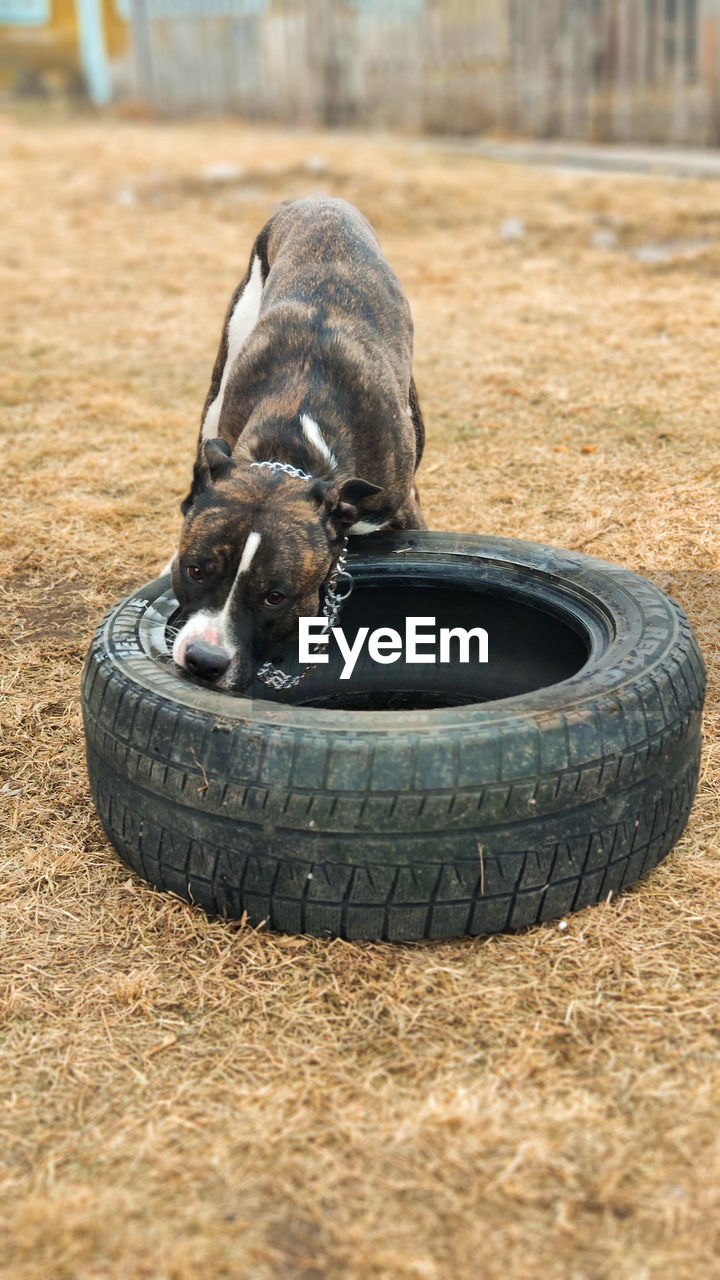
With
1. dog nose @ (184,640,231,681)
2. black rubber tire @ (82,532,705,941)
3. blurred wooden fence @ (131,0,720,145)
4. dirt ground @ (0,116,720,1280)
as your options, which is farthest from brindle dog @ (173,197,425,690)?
blurred wooden fence @ (131,0,720,145)

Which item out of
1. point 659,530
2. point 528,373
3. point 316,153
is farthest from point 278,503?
point 316,153

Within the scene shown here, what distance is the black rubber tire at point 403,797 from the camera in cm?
296

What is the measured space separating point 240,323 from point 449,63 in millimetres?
13437

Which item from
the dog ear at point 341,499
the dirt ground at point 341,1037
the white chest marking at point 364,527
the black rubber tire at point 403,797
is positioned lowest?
the dirt ground at point 341,1037

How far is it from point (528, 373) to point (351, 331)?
3.73 meters

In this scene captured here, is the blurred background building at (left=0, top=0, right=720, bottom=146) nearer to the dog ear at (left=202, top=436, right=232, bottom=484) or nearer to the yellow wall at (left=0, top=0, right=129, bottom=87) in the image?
the yellow wall at (left=0, top=0, right=129, bottom=87)

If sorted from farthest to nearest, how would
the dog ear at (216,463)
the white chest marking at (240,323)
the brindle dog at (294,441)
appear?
the white chest marking at (240,323), the dog ear at (216,463), the brindle dog at (294,441)

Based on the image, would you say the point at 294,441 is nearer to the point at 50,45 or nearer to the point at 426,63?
the point at 426,63

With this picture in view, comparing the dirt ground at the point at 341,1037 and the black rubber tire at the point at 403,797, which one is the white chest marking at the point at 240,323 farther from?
the black rubber tire at the point at 403,797

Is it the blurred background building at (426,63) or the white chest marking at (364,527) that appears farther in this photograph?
the blurred background building at (426,63)

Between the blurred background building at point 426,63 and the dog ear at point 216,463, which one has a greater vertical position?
the blurred background building at point 426,63

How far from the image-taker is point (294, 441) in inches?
163

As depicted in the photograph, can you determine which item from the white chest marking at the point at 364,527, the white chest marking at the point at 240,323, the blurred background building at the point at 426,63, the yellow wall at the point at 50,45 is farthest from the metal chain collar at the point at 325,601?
the yellow wall at the point at 50,45

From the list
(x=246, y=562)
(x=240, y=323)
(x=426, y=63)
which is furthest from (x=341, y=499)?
(x=426, y=63)
